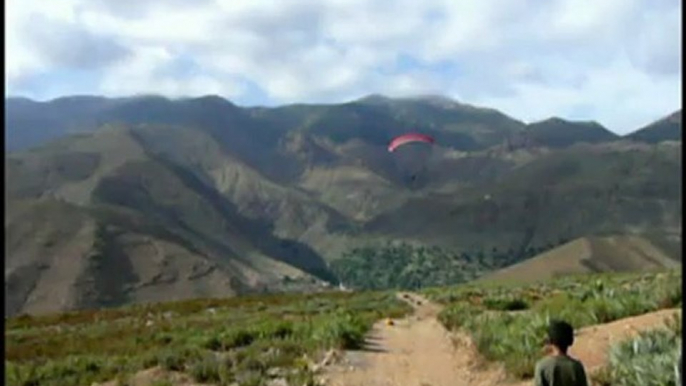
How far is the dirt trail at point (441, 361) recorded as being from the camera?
1477cm

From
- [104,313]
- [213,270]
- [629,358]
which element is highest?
[213,270]

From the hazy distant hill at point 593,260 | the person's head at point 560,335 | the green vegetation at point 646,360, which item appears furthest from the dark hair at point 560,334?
the hazy distant hill at point 593,260

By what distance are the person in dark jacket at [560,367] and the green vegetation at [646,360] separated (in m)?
2.27

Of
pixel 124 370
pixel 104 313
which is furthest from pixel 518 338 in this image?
pixel 104 313

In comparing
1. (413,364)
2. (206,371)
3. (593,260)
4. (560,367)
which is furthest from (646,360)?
(593,260)

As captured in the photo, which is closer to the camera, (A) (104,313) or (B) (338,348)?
(B) (338,348)

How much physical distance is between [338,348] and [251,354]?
5.95 feet

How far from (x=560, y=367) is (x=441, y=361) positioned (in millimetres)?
9625

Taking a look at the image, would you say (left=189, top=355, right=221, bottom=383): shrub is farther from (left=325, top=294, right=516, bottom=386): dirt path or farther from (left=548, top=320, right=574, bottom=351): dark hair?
(left=548, top=320, right=574, bottom=351): dark hair

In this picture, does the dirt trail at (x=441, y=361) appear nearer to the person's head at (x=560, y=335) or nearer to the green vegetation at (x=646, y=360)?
the green vegetation at (x=646, y=360)

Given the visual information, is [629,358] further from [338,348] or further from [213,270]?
[213,270]

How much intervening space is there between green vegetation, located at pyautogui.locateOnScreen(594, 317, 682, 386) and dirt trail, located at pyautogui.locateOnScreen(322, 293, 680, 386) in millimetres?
1025

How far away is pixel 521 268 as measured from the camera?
18325cm

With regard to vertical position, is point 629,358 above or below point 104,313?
below
